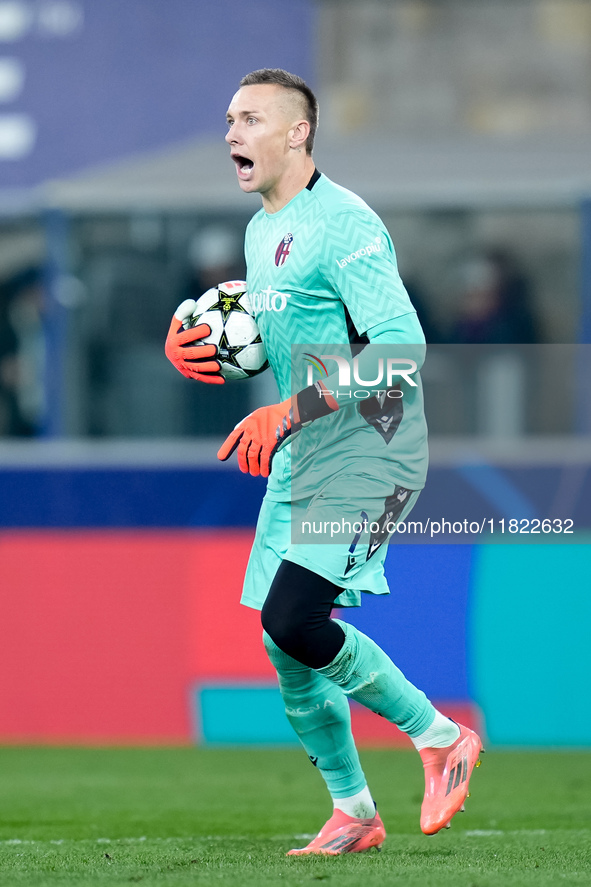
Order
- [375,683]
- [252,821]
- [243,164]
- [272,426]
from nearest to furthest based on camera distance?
[272,426] < [375,683] < [243,164] < [252,821]

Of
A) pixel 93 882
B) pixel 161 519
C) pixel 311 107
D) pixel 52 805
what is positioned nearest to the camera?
pixel 93 882

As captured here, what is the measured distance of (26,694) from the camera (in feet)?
24.0

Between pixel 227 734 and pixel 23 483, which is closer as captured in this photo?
pixel 227 734

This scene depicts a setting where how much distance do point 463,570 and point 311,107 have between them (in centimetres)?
364

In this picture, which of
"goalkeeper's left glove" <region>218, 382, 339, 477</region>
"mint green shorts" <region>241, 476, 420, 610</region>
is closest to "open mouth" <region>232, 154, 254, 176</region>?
"goalkeeper's left glove" <region>218, 382, 339, 477</region>

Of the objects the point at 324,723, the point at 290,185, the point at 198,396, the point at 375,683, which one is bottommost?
the point at 324,723

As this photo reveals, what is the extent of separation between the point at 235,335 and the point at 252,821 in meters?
2.08

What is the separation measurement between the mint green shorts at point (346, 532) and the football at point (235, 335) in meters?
0.44

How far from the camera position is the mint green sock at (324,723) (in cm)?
398

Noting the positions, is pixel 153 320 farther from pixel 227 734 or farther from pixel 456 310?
pixel 227 734

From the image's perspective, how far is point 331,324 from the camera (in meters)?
3.84

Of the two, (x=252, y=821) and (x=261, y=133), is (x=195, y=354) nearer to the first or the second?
(x=261, y=133)

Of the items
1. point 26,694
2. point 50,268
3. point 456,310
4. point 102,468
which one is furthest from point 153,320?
point 26,694

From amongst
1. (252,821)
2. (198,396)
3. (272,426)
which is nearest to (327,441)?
(272,426)
